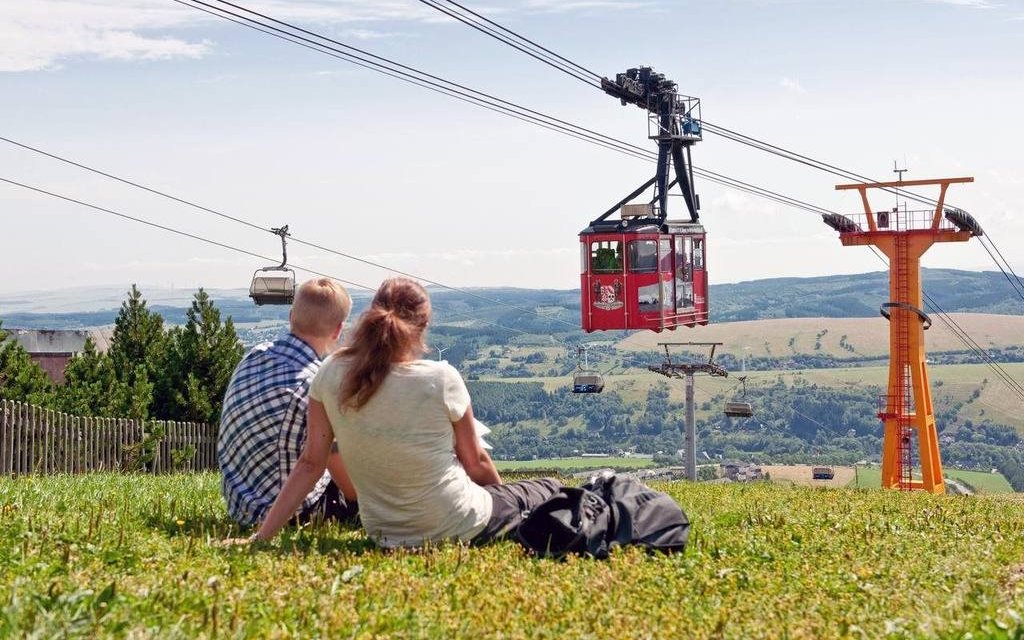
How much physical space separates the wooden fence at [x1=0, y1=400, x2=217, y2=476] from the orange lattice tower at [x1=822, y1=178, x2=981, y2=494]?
1016 inches

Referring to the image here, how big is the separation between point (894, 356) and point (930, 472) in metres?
4.04

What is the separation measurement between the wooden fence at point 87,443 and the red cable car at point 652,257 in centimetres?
1011

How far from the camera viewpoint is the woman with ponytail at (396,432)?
23.1ft

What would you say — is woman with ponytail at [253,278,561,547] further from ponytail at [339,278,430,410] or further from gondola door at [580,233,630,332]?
gondola door at [580,233,630,332]

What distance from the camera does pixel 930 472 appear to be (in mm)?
42625

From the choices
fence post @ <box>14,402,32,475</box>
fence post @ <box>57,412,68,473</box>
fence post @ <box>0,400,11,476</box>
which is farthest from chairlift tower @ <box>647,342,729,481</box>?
fence post @ <box>0,400,11,476</box>

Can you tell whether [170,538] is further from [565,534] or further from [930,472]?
[930,472]

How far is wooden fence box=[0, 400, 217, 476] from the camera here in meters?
18.5

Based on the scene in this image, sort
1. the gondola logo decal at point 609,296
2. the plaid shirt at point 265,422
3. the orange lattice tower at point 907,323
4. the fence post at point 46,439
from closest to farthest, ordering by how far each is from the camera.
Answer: the plaid shirt at point 265,422
the fence post at point 46,439
the gondola logo decal at point 609,296
the orange lattice tower at point 907,323

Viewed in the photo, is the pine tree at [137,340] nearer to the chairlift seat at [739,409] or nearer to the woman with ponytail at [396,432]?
the woman with ponytail at [396,432]

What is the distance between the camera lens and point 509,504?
25.3 ft

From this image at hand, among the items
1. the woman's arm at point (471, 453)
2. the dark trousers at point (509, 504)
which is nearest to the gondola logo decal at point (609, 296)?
the dark trousers at point (509, 504)

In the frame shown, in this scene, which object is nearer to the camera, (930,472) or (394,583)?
(394,583)

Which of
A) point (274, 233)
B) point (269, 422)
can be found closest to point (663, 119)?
point (274, 233)
